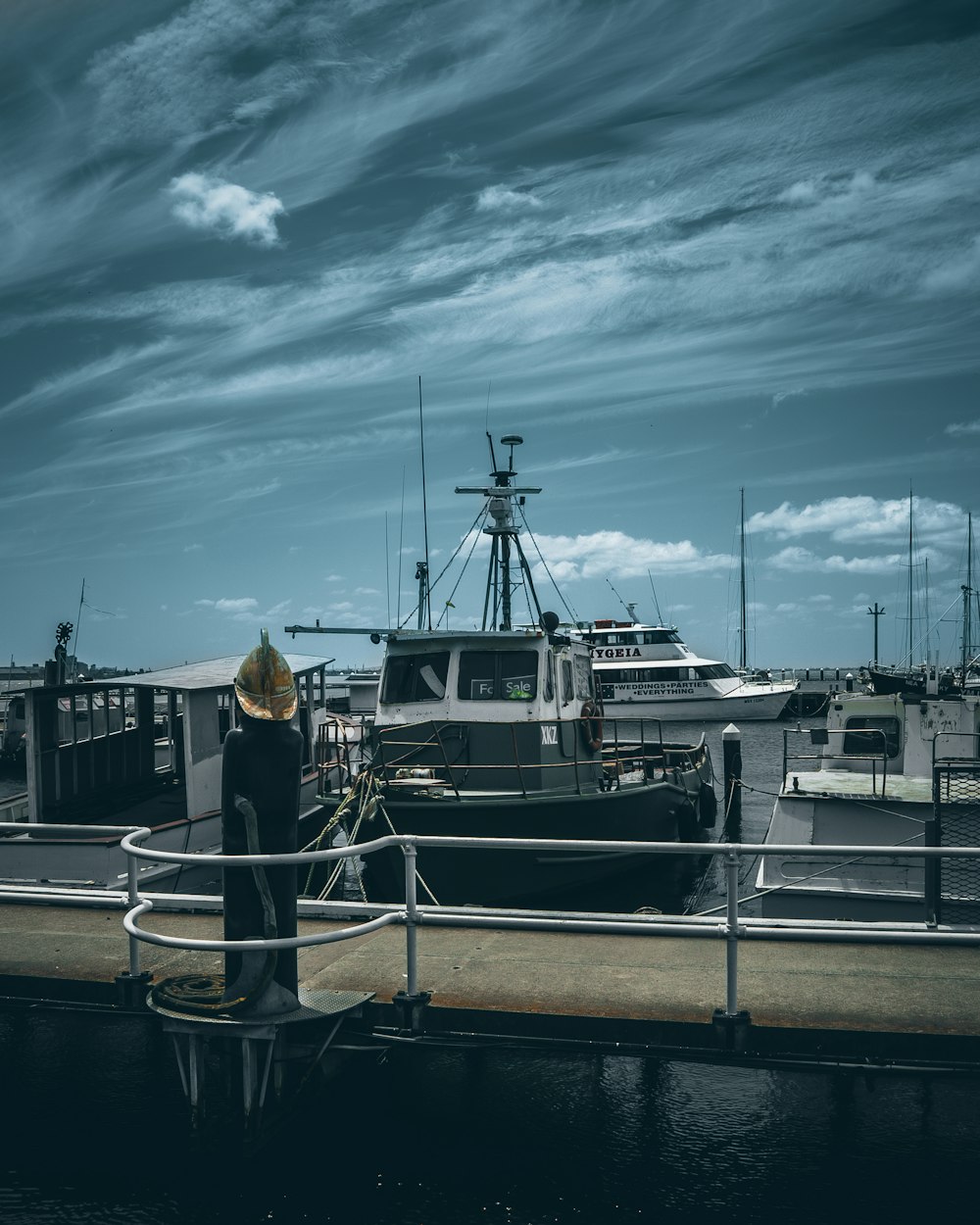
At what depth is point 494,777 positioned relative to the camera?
14.5 metres

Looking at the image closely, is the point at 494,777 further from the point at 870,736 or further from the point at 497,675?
the point at 870,736

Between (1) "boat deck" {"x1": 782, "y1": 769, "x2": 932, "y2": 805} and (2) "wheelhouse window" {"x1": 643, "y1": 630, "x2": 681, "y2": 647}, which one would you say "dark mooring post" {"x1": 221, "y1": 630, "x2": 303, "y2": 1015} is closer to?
(1) "boat deck" {"x1": 782, "y1": 769, "x2": 932, "y2": 805}

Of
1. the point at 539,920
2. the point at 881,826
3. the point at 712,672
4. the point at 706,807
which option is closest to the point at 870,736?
the point at 881,826

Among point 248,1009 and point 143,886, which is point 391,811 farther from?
point 248,1009

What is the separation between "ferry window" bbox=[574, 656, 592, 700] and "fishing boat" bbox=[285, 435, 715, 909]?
0.12 ft

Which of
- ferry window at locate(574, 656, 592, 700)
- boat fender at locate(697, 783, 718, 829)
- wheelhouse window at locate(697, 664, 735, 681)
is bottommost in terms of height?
boat fender at locate(697, 783, 718, 829)

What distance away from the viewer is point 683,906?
1647 centimetres

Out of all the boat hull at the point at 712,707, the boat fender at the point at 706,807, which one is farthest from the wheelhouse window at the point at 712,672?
the boat fender at the point at 706,807

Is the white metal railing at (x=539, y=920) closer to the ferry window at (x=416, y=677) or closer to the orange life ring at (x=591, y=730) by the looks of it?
the ferry window at (x=416, y=677)

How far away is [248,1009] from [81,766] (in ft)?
35.8

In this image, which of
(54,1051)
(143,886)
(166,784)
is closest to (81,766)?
(166,784)

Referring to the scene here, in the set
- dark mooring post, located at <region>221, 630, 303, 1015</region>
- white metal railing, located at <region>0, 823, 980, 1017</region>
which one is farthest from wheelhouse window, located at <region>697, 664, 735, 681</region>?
dark mooring post, located at <region>221, 630, 303, 1015</region>

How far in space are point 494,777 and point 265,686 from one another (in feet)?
30.2

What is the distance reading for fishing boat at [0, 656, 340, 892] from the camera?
12602 millimetres
